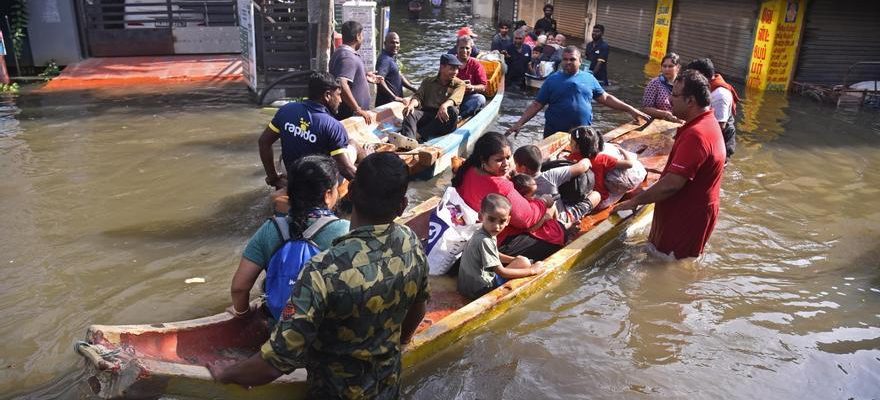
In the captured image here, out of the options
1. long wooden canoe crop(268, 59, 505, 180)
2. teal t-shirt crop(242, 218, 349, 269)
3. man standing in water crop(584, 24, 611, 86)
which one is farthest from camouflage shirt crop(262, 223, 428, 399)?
man standing in water crop(584, 24, 611, 86)

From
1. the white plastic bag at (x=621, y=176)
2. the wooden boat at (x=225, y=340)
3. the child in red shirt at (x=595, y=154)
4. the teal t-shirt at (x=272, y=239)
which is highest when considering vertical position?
the teal t-shirt at (x=272, y=239)

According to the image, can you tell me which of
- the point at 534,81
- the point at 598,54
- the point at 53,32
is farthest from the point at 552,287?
the point at 53,32

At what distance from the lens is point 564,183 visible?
5.71 meters

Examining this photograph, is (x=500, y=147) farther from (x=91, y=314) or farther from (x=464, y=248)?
(x=91, y=314)

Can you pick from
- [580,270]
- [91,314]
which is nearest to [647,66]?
[580,270]

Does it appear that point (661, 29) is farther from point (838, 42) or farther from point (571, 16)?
point (571, 16)

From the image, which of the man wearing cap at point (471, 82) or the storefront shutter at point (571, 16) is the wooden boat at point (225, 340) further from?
the storefront shutter at point (571, 16)

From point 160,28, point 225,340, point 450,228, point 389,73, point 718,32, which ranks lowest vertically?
point 225,340

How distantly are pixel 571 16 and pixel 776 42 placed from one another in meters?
12.0

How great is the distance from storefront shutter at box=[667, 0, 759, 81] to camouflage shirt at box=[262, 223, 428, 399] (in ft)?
47.3

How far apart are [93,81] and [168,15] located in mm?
2579

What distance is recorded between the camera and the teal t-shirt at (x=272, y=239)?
9.78 ft

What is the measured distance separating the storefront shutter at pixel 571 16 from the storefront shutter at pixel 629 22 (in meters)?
1.53

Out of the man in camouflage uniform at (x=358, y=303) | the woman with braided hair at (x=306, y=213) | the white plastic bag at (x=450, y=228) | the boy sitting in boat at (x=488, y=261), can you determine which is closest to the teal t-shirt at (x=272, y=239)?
the woman with braided hair at (x=306, y=213)
